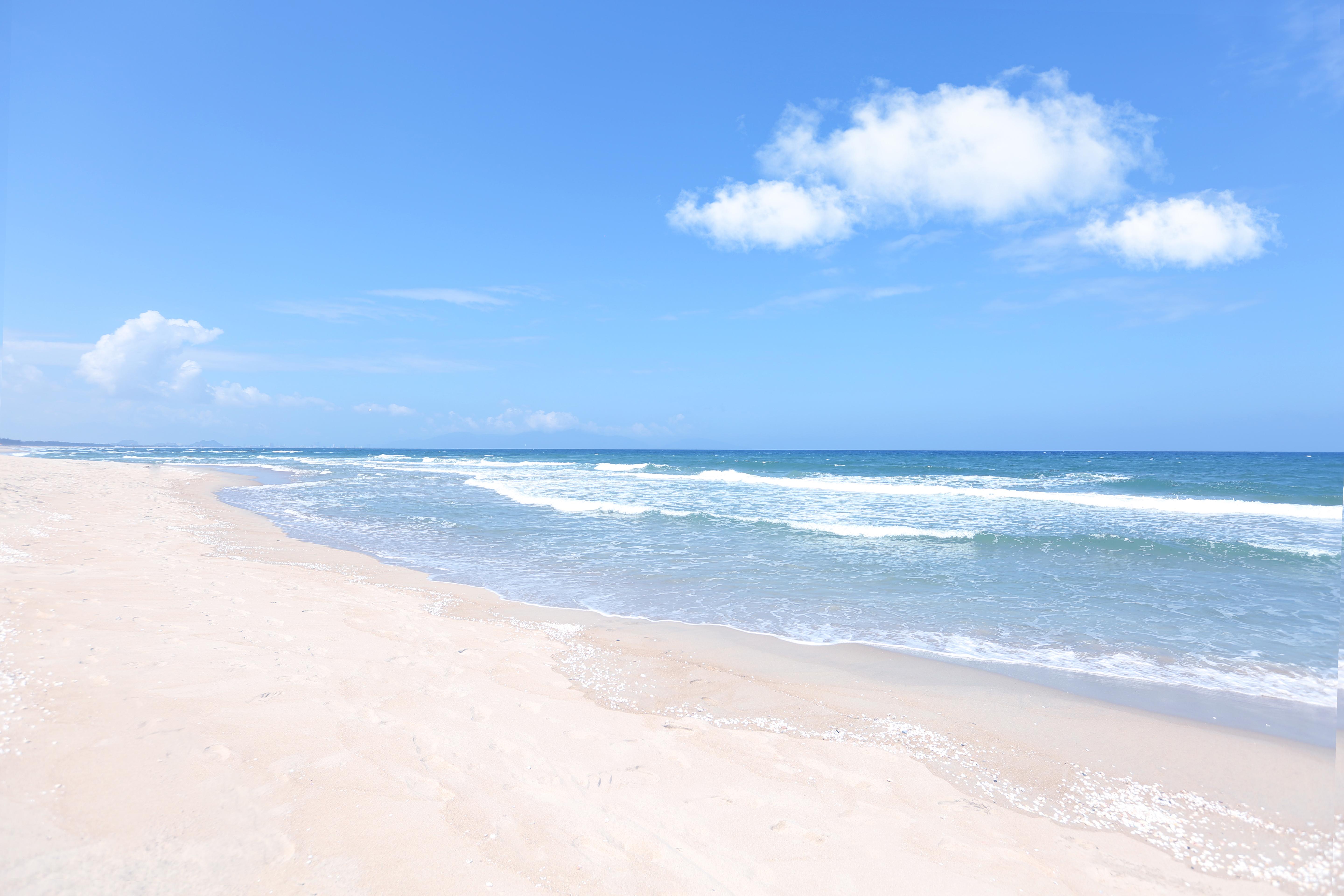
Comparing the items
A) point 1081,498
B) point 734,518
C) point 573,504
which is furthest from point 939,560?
point 1081,498

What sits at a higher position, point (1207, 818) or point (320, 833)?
point (320, 833)

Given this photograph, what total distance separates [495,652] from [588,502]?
566 inches

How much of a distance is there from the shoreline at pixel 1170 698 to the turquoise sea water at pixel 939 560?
0.07 metres

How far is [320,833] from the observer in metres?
2.81

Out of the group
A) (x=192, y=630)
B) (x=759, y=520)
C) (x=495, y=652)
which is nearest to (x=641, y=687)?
(x=495, y=652)

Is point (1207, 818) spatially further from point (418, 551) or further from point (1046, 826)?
point (418, 551)

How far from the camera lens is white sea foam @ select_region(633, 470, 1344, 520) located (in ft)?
60.9

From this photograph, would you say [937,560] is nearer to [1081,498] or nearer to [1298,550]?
[1298,550]

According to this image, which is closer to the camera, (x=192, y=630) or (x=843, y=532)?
(x=192, y=630)

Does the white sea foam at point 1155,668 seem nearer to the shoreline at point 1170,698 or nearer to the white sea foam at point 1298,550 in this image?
the shoreline at point 1170,698

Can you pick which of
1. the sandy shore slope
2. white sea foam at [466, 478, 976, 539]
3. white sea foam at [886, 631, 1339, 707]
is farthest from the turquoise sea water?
the sandy shore slope

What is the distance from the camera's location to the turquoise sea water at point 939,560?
21.6 feet

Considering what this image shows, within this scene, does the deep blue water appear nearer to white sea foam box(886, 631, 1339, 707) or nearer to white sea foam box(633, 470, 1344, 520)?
white sea foam box(886, 631, 1339, 707)

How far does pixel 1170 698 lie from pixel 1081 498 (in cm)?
2054
